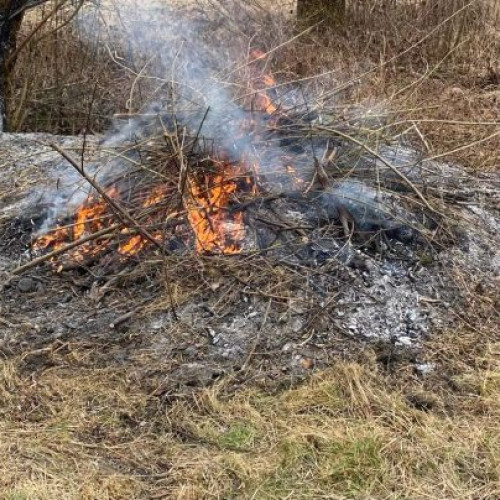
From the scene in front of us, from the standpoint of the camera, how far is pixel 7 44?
7.87 m

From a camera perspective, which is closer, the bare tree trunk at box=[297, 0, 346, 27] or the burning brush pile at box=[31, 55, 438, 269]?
the burning brush pile at box=[31, 55, 438, 269]

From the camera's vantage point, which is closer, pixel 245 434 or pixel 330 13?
pixel 245 434

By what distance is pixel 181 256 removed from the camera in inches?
188

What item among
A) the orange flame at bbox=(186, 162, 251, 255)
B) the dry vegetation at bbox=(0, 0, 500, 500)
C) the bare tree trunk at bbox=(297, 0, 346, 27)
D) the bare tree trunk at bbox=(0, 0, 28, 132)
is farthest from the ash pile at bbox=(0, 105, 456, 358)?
the bare tree trunk at bbox=(297, 0, 346, 27)

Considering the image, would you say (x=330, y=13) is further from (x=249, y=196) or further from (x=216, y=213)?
(x=216, y=213)

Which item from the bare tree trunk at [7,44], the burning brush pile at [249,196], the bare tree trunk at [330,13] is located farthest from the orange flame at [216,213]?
the bare tree trunk at [330,13]

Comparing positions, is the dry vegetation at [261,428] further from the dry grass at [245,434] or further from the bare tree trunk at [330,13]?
the bare tree trunk at [330,13]

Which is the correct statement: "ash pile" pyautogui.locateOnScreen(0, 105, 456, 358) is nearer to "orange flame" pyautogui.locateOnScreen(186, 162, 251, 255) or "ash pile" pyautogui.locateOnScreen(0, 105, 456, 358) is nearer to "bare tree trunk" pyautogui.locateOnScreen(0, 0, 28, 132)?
"orange flame" pyautogui.locateOnScreen(186, 162, 251, 255)

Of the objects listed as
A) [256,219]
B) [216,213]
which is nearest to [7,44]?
[216,213]

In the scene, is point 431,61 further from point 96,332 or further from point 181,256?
point 96,332

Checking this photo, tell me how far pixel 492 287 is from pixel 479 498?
6.40 feet

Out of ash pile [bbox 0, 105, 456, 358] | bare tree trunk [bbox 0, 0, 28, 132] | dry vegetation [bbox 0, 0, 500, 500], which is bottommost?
dry vegetation [bbox 0, 0, 500, 500]

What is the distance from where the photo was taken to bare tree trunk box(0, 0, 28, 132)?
24.6ft

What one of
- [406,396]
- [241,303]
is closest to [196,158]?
[241,303]
